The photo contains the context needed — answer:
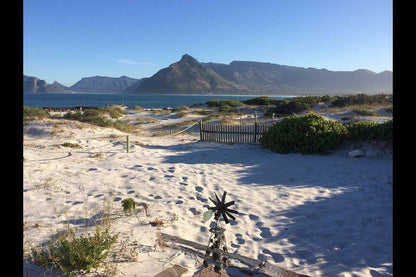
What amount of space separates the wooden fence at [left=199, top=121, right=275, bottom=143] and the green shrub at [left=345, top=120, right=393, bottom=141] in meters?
→ 3.35

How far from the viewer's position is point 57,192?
599 cm

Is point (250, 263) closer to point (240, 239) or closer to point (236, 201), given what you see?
point (240, 239)

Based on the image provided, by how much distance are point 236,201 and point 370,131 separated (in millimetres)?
6831

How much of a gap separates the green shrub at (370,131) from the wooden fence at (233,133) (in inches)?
132

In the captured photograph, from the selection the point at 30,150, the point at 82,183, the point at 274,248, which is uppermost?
the point at 30,150

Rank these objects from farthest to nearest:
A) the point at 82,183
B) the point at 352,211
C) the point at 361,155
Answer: the point at 361,155
the point at 82,183
the point at 352,211

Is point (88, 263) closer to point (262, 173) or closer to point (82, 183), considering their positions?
point (82, 183)

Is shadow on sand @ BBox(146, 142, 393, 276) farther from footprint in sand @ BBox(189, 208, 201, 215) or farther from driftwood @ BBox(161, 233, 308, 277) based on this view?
footprint in sand @ BBox(189, 208, 201, 215)

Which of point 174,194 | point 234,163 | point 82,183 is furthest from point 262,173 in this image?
point 82,183

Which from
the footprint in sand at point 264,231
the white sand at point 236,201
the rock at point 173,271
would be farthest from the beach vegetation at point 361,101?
the rock at point 173,271

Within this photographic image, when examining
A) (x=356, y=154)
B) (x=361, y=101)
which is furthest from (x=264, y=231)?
(x=361, y=101)

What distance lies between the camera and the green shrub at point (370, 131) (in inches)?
369

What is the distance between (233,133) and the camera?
42.3 feet

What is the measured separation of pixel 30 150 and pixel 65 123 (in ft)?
17.8
